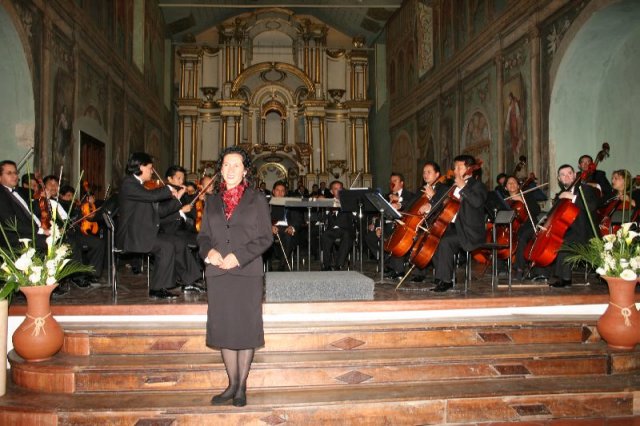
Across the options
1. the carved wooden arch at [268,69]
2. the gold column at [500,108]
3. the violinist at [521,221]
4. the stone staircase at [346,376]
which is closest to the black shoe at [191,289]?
the stone staircase at [346,376]

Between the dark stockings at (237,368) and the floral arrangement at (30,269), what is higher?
the floral arrangement at (30,269)

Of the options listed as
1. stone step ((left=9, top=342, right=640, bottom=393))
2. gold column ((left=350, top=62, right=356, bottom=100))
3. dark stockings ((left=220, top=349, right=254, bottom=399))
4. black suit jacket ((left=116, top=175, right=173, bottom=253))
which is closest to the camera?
dark stockings ((left=220, top=349, right=254, bottom=399))

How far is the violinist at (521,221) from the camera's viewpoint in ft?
23.8

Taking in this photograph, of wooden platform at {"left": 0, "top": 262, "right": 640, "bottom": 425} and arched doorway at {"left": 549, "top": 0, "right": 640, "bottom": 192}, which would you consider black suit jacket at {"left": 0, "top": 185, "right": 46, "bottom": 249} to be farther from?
arched doorway at {"left": 549, "top": 0, "right": 640, "bottom": 192}

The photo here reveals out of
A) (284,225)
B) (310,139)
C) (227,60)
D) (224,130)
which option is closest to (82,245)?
(284,225)

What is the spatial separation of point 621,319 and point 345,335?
93.1 inches

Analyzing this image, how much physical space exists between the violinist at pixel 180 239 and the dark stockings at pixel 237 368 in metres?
2.42

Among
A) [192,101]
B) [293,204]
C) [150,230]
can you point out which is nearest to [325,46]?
[192,101]

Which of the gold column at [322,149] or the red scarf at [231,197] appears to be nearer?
the red scarf at [231,197]

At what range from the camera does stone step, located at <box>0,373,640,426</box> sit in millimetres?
3793

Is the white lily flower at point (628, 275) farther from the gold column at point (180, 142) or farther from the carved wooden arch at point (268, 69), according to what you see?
the gold column at point (180, 142)

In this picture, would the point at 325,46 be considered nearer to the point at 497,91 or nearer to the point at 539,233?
the point at 497,91

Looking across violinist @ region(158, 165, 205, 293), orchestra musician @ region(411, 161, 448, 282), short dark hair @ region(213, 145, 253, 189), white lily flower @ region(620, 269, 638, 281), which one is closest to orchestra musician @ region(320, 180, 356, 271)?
orchestra musician @ region(411, 161, 448, 282)

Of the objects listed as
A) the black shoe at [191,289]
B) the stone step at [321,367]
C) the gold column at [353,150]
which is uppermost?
the gold column at [353,150]
